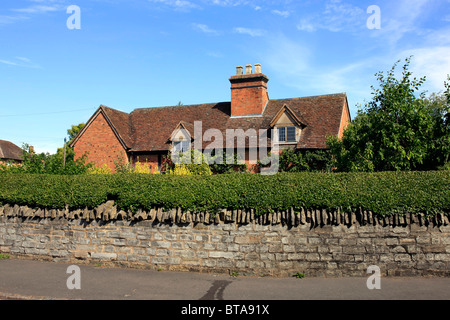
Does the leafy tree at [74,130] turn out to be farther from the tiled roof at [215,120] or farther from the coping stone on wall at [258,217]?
the coping stone on wall at [258,217]

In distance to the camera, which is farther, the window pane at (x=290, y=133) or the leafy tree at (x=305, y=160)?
the window pane at (x=290, y=133)

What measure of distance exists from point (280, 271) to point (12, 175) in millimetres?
9968

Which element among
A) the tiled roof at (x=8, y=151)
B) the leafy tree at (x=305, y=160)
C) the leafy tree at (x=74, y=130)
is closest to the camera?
the leafy tree at (x=305, y=160)

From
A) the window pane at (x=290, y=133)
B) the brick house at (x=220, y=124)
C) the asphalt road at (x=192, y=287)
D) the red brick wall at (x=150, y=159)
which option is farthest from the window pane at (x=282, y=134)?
the asphalt road at (x=192, y=287)

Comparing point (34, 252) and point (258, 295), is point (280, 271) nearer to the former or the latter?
point (258, 295)

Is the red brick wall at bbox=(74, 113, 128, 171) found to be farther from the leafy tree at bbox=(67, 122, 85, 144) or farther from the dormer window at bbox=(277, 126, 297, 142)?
the leafy tree at bbox=(67, 122, 85, 144)

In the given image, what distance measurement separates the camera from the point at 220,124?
1093 inches

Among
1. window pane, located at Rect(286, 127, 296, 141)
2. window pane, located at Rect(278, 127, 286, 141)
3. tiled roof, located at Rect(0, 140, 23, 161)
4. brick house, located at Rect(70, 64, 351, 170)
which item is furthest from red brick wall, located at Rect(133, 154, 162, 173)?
tiled roof, located at Rect(0, 140, 23, 161)

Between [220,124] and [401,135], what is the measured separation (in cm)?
1549

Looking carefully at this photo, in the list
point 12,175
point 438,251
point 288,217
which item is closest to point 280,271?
point 288,217

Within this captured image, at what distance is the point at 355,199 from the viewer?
380 inches

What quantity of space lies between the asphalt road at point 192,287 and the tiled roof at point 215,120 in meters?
15.8

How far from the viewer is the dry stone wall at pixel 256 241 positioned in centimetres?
955

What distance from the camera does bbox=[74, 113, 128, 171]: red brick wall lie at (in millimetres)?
27781
